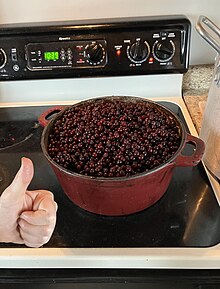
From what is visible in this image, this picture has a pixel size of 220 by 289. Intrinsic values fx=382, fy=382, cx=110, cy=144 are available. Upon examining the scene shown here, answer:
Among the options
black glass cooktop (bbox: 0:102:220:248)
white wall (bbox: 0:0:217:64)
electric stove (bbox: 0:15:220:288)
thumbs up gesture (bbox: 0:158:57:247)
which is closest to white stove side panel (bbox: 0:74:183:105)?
electric stove (bbox: 0:15:220:288)

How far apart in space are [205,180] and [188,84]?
1.21 feet

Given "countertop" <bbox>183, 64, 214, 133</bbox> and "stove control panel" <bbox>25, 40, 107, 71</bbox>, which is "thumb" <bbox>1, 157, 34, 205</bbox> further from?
"countertop" <bbox>183, 64, 214, 133</bbox>

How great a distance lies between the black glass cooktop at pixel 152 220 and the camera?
635 mm

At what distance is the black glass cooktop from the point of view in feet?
2.08

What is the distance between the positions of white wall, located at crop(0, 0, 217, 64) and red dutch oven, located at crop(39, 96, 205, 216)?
16.1 inches

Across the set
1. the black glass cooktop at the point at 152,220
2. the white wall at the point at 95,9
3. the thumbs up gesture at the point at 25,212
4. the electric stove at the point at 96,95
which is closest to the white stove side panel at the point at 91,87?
the electric stove at the point at 96,95

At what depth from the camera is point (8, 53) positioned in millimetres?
932

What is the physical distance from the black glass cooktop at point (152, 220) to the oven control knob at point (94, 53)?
0.94 feet

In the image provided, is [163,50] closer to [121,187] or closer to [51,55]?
[51,55]

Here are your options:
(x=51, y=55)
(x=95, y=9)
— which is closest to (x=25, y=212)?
(x=51, y=55)

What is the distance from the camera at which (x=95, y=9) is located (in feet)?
3.19

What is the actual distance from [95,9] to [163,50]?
210 millimetres

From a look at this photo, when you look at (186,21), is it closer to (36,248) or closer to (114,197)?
(114,197)

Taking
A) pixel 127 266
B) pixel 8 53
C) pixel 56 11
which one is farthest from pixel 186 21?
pixel 127 266
